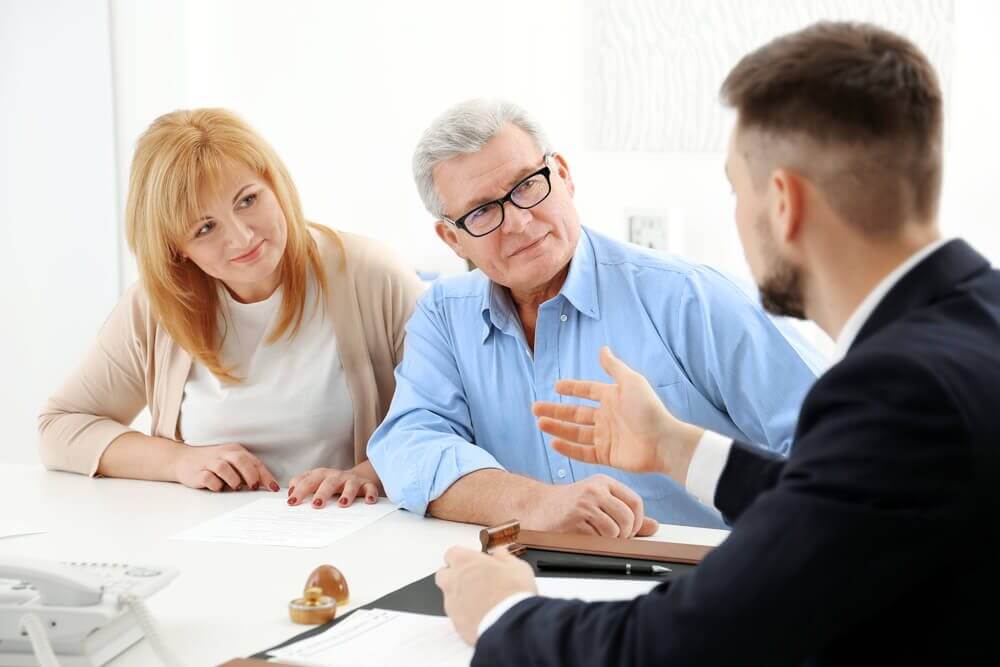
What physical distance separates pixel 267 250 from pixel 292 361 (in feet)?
0.86

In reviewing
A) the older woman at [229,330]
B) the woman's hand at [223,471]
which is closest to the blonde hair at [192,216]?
the older woman at [229,330]

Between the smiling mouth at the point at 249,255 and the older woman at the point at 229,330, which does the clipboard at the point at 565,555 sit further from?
the smiling mouth at the point at 249,255

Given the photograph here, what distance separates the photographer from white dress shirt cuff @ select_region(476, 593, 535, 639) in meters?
1.07

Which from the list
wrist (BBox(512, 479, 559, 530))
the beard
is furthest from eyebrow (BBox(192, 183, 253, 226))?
the beard

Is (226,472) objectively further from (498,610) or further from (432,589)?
(498,610)

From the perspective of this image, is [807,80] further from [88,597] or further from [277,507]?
[277,507]

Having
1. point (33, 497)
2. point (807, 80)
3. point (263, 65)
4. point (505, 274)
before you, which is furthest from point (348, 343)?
point (263, 65)

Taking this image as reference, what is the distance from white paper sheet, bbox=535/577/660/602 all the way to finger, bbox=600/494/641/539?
0.23 m

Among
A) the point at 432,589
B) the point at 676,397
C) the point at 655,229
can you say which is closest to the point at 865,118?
the point at 432,589

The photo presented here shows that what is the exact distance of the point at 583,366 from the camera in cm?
200

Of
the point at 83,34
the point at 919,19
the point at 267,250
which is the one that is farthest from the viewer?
the point at 83,34

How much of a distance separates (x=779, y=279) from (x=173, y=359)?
1.69 meters

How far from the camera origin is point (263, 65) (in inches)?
151

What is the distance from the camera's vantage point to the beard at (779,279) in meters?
1.00
